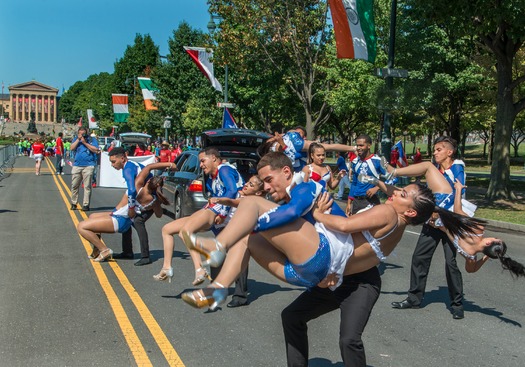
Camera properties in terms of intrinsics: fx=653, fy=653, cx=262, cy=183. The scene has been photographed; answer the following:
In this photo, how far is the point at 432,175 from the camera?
6754mm

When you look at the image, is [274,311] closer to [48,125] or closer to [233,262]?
[233,262]

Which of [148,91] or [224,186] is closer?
[224,186]

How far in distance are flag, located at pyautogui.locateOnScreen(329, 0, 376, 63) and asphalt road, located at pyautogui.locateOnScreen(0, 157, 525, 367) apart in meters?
9.73

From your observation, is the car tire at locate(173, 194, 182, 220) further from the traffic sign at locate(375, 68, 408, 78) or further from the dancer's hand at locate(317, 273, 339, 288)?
the dancer's hand at locate(317, 273, 339, 288)

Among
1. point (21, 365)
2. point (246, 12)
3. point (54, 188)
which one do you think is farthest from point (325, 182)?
point (246, 12)

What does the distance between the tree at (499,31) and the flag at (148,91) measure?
35595 millimetres

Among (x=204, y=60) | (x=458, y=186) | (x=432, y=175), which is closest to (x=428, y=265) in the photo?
(x=458, y=186)

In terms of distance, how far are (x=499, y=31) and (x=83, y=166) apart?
12211mm

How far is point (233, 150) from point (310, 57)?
17.2 m

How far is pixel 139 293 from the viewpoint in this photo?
7699mm

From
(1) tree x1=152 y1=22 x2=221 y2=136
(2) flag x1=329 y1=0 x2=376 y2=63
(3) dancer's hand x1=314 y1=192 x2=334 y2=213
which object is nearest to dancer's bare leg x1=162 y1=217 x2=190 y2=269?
(3) dancer's hand x1=314 y1=192 x2=334 y2=213

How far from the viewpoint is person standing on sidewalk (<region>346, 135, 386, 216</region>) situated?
9094 millimetres

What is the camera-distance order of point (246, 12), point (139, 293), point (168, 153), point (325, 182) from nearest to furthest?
point (139, 293), point (325, 182), point (168, 153), point (246, 12)

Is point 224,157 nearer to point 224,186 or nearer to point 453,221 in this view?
point 224,186
